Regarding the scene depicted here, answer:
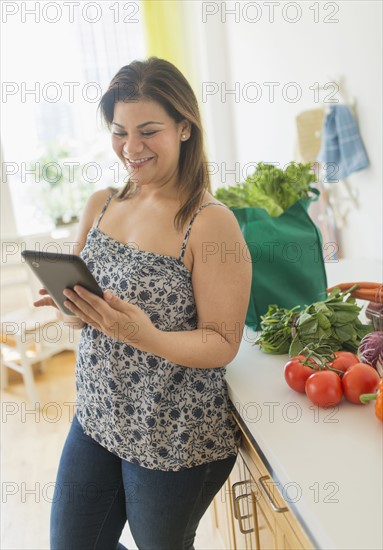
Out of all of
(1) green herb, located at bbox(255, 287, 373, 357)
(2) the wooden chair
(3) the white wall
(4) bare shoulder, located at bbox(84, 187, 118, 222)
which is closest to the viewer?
(1) green herb, located at bbox(255, 287, 373, 357)

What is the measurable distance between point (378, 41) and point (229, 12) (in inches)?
69.7

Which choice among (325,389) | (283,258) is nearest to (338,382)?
(325,389)

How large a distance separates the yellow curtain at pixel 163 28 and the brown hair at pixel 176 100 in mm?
2467

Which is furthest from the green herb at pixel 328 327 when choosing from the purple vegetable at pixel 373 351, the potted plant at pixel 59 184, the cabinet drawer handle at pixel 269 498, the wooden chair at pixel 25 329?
the potted plant at pixel 59 184

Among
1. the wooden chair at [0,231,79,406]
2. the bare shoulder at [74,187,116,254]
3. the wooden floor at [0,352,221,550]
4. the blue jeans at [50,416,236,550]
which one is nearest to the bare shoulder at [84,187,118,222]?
the bare shoulder at [74,187,116,254]

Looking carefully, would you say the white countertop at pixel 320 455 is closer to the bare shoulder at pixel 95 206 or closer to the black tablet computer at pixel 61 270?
the black tablet computer at pixel 61 270

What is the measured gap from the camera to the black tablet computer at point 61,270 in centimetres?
95

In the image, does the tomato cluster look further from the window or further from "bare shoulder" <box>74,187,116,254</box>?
the window

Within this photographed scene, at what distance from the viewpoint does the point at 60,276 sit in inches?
39.6

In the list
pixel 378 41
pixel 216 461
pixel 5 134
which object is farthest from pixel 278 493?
pixel 5 134

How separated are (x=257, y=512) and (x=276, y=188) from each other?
0.77m

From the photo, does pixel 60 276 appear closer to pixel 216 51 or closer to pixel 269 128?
pixel 269 128

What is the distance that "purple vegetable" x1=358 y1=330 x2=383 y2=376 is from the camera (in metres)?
1.04

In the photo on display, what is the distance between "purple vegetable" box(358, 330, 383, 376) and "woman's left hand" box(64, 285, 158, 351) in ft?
1.36
